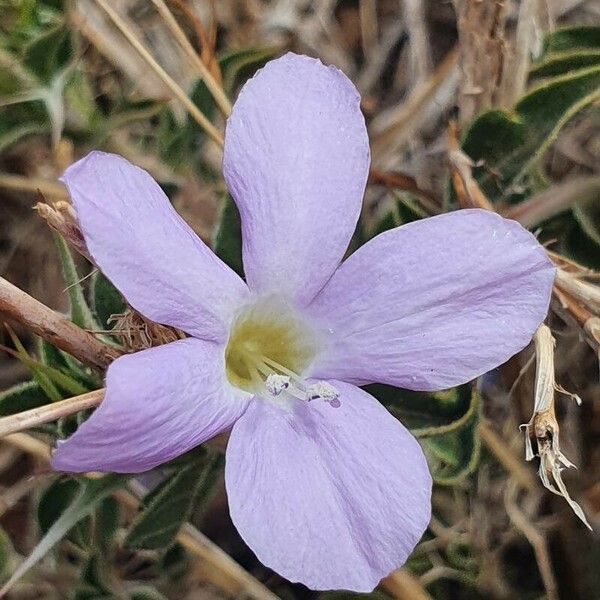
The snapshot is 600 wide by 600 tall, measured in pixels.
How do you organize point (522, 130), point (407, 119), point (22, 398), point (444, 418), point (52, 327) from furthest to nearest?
point (407, 119), point (522, 130), point (444, 418), point (22, 398), point (52, 327)

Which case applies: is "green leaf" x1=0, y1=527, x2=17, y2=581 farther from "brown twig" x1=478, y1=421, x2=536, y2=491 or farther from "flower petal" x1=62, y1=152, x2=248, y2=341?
"brown twig" x1=478, y1=421, x2=536, y2=491

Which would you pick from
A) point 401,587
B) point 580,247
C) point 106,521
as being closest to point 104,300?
point 106,521

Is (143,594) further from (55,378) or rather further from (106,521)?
(55,378)

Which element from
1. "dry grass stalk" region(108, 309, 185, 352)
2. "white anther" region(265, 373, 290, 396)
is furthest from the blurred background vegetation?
"white anther" region(265, 373, 290, 396)

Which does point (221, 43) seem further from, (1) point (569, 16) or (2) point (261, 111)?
(2) point (261, 111)

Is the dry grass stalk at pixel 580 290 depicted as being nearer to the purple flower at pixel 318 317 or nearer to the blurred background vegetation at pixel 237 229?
the blurred background vegetation at pixel 237 229

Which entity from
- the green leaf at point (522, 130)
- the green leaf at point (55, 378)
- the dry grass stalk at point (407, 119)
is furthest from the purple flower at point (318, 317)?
the dry grass stalk at point (407, 119)
